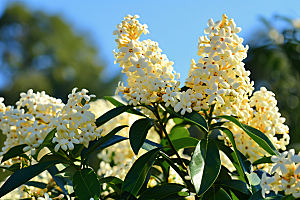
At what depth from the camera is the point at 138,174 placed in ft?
2.09

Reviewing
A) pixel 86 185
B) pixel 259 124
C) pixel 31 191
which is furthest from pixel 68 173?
pixel 259 124

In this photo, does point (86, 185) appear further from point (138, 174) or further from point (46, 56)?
point (46, 56)

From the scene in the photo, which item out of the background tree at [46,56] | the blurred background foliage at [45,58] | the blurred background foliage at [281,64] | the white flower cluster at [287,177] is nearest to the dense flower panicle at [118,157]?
the white flower cluster at [287,177]

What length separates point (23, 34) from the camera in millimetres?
15664

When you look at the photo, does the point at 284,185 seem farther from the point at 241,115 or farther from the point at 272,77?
the point at 272,77

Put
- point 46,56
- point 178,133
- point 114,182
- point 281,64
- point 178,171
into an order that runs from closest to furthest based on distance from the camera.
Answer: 1. point 178,171
2. point 114,182
3. point 178,133
4. point 281,64
5. point 46,56

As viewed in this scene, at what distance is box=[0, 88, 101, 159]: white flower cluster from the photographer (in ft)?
2.15

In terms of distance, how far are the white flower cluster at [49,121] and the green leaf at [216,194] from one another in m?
0.29

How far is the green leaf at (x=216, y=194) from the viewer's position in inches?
24.5

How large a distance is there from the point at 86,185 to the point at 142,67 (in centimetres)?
29

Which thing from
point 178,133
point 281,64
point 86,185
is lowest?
point 86,185

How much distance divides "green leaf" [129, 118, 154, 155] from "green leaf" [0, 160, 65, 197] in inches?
7.8

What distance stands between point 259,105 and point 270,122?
0.05 metres

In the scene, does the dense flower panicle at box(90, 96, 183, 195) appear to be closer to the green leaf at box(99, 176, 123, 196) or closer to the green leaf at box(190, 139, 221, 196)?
the green leaf at box(99, 176, 123, 196)
